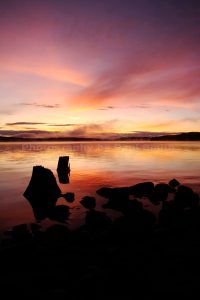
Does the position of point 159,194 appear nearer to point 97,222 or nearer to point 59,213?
point 59,213

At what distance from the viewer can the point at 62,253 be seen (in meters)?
9.04

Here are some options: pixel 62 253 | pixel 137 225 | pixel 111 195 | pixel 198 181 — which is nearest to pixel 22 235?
pixel 62 253

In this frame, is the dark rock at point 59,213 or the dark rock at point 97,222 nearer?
the dark rock at point 97,222

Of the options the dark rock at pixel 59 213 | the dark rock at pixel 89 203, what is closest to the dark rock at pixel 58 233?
the dark rock at pixel 59 213

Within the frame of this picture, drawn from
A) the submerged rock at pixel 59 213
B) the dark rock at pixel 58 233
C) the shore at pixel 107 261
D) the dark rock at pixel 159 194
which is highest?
the dark rock at pixel 58 233

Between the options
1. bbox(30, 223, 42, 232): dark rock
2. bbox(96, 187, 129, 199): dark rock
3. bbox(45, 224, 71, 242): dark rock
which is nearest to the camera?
bbox(45, 224, 71, 242): dark rock

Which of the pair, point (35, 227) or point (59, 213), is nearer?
point (35, 227)

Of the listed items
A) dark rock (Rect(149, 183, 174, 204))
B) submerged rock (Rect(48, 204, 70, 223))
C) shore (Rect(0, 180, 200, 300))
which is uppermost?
shore (Rect(0, 180, 200, 300))

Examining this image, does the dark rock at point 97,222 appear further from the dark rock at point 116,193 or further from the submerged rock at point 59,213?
the dark rock at point 116,193

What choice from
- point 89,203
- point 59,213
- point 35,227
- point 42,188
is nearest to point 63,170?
point 42,188

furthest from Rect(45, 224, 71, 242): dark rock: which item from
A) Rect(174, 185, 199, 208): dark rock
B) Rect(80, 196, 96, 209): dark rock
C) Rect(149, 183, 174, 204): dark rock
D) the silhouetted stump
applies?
Rect(149, 183, 174, 204): dark rock

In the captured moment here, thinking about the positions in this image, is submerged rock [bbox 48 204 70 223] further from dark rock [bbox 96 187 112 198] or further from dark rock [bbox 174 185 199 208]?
dark rock [bbox 174 185 199 208]

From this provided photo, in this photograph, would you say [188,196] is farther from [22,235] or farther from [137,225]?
[22,235]

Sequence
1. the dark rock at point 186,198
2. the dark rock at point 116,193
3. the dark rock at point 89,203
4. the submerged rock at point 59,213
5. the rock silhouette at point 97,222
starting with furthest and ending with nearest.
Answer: the dark rock at point 116,193, the dark rock at point 89,203, the dark rock at point 186,198, the submerged rock at point 59,213, the rock silhouette at point 97,222
